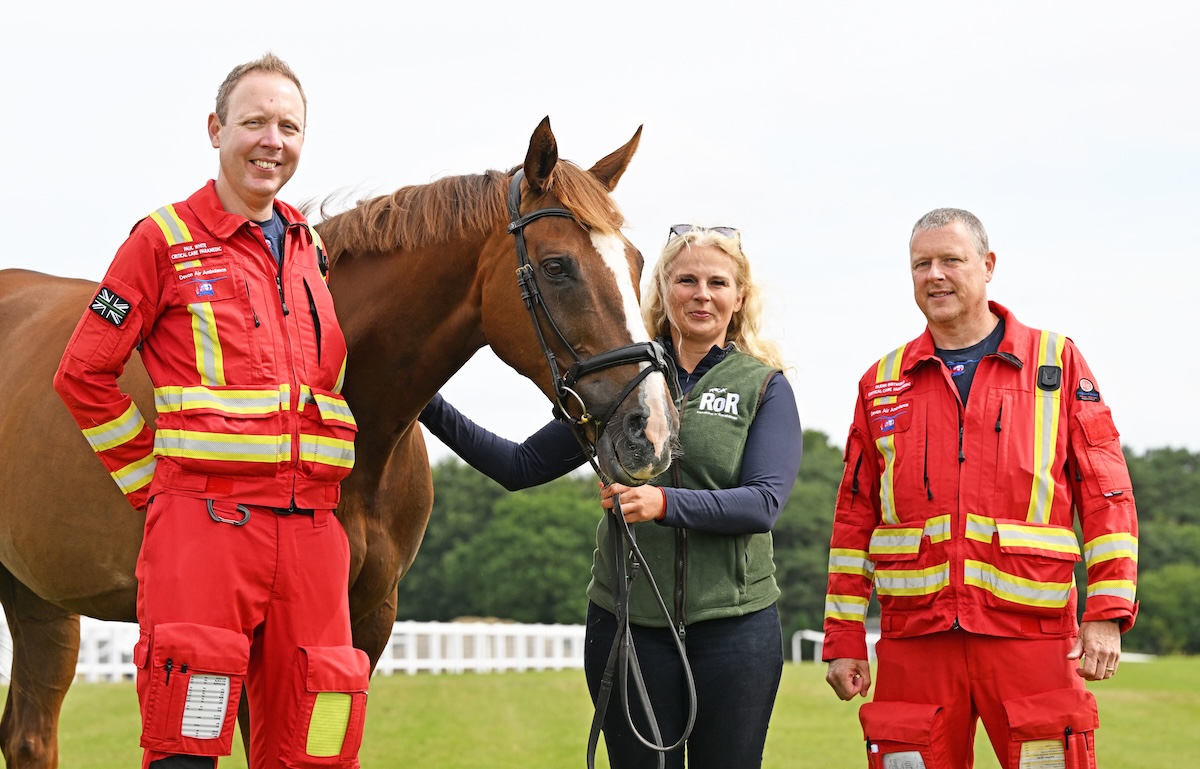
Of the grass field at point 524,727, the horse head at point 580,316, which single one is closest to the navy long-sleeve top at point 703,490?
the horse head at point 580,316

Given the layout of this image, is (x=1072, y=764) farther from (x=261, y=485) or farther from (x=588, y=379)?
(x=261, y=485)

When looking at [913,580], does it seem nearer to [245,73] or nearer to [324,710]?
[324,710]

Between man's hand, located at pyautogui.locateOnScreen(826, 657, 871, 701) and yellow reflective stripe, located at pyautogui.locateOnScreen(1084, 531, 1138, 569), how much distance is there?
744mm

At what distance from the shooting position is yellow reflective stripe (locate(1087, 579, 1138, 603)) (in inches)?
129

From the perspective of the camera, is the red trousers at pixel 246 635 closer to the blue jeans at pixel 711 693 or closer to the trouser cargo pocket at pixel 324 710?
the trouser cargo pocket at pixel 324 710

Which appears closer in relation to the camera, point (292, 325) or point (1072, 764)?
point (292, 325)

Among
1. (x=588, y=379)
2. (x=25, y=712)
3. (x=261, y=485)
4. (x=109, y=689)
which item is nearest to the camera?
(x=261, y=485)

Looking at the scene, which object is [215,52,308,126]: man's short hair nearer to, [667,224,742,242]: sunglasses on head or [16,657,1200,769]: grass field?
[667,224,742,242]: sunglasses on head

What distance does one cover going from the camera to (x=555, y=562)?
5928 cm

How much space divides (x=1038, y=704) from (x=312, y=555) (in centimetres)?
201

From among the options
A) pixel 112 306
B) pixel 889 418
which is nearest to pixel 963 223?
pixel 889 418

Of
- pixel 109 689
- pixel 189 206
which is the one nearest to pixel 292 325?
pixel 189 206

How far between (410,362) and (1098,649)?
206 centimetres

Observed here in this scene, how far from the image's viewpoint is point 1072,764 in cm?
326
